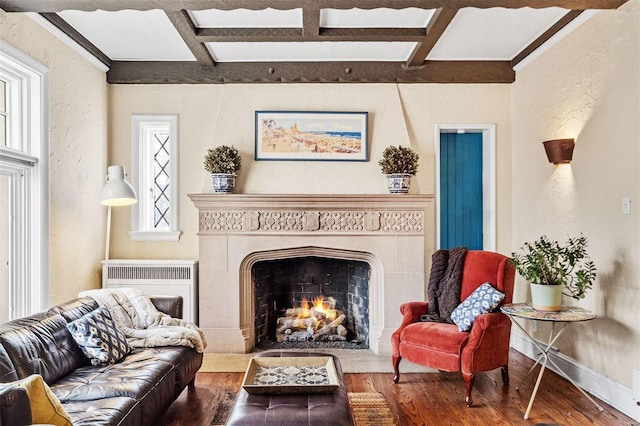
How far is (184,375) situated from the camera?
2.91 metres

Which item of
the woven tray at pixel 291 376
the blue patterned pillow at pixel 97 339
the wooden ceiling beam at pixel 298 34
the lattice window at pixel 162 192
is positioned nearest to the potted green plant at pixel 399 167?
the wooden ceiling beam at pixel 298 34

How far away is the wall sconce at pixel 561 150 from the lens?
3463 mm

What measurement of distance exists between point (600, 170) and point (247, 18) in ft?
9.37

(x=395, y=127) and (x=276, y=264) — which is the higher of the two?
(x=395, y=127)

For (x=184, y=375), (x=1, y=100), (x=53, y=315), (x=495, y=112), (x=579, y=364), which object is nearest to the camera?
(x=53, y=315)

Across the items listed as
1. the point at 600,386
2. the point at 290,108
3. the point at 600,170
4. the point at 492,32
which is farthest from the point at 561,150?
the point at 290,108

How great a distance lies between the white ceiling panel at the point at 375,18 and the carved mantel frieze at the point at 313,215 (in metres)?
1.50

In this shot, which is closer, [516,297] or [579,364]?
[579,364]

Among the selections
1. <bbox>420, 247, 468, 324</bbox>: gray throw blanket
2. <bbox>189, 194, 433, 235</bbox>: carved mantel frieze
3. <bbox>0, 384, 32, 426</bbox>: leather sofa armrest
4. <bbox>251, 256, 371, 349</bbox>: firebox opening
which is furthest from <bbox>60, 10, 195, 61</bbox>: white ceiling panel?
<bbox>420, 247, 468, 324</bbox>: gray throw blanket

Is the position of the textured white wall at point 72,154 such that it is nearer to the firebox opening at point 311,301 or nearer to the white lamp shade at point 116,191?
the white lamp shade at point 116,191

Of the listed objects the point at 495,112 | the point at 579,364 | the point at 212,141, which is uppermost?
the point at 495,112

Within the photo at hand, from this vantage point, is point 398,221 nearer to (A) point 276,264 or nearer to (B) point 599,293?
(A) point 276,264

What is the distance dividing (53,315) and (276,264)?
90.8 inches

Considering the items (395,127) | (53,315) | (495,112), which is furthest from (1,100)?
(495,112)
